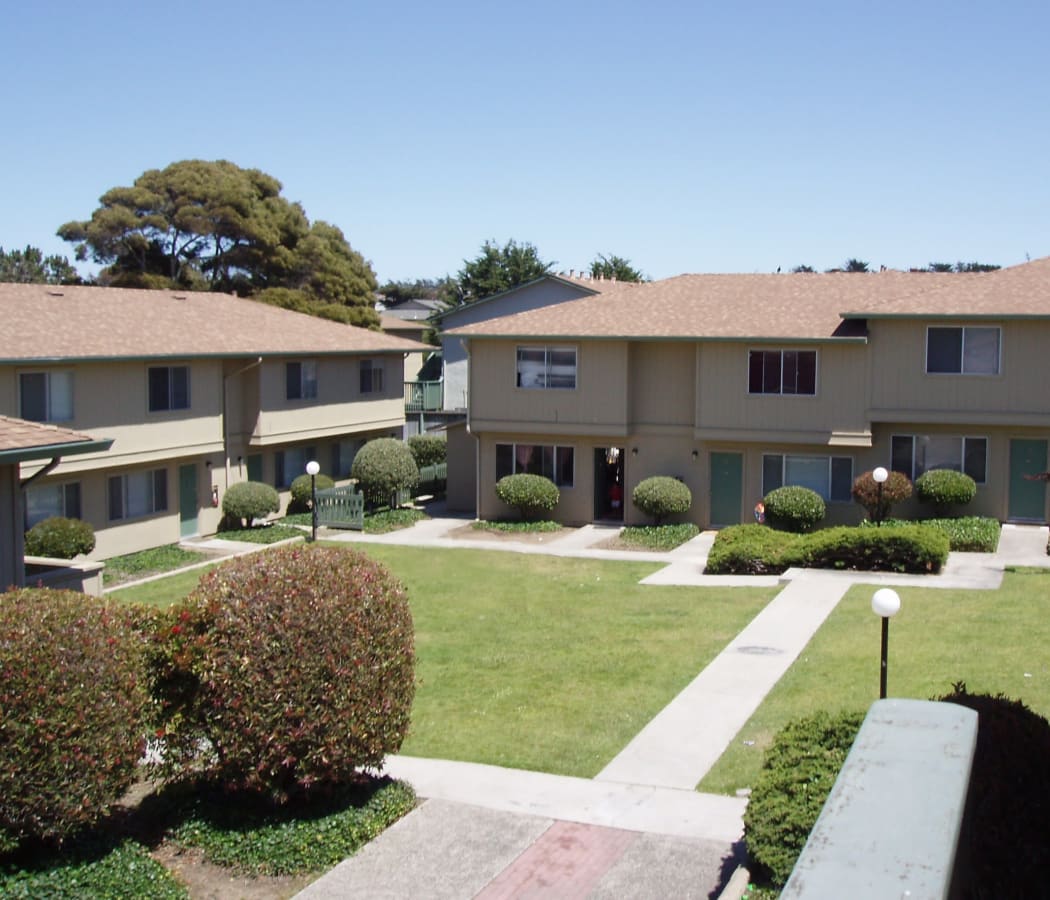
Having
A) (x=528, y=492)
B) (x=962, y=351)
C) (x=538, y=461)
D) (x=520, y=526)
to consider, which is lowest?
(x=520, y=526)

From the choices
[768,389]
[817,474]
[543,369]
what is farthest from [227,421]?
[817,474]

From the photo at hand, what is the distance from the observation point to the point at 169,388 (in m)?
31.0

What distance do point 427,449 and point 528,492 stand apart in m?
9.53

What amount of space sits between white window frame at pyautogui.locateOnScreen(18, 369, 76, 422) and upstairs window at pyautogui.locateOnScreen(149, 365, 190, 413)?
2.69 meters

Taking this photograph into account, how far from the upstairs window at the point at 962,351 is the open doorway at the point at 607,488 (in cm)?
860

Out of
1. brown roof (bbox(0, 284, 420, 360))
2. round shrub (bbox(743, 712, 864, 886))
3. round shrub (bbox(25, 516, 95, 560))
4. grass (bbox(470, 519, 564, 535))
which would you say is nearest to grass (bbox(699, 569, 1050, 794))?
round shrub (bbox(743, 712, 864, 886))

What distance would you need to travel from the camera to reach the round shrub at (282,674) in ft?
33.4

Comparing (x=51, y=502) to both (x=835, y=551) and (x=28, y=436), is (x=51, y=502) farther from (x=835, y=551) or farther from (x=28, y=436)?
(x=835, y=551)

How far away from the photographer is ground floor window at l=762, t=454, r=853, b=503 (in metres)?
30.8

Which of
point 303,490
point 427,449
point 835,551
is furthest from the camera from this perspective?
point 427,449

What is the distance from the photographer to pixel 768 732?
1380 centimetres

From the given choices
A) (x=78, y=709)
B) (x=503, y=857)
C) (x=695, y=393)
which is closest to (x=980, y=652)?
(x=503, y=857)

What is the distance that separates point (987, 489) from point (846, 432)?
361cm

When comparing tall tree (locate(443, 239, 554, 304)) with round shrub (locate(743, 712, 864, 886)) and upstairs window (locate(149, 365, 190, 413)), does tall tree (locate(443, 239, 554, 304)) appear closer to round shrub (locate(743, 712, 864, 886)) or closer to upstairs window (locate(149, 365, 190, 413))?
upstairs window (locate(149, 365, 190, 413))
